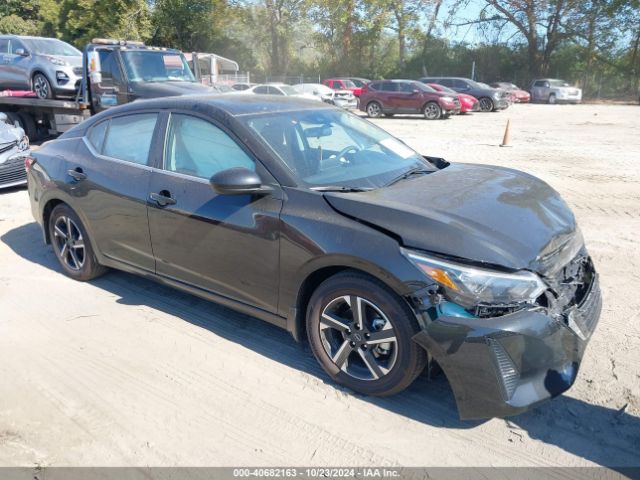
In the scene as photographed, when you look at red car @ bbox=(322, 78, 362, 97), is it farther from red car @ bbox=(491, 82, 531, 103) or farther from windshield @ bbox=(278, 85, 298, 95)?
red car @ bbox=(491, 82, 531, 103)

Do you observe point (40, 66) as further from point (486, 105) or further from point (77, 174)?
point (486, 105)

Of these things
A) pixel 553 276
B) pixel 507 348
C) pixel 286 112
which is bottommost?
pixel 507 348

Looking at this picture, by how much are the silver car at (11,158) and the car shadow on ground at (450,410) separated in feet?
17.9

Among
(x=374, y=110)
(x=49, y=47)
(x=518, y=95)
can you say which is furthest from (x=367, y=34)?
(x=49, y=47)

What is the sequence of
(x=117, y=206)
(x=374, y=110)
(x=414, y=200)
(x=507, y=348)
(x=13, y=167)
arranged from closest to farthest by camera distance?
(x=507, y=348)
(x=414, y=200)
(x=117, y=206)
(x=13, y=167)
(x=374, y=110)

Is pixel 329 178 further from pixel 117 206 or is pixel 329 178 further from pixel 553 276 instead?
pixel 117 206

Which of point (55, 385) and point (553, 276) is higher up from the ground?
point (553, 276)

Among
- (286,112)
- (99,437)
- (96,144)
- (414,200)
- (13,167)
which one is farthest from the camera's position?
(13,167)

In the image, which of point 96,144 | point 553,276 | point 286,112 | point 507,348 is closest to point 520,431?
point 507,348

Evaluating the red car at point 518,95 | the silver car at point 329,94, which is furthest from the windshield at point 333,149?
the red car at point 518,95

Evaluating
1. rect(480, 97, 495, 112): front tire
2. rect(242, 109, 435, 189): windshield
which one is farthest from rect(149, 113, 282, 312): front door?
rect(480, 97, 495, 112): front tire

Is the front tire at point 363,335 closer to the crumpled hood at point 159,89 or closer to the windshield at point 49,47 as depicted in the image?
the crumpled hood at point 159,89

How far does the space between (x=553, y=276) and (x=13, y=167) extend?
27.3 ft

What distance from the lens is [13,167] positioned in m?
8.60
